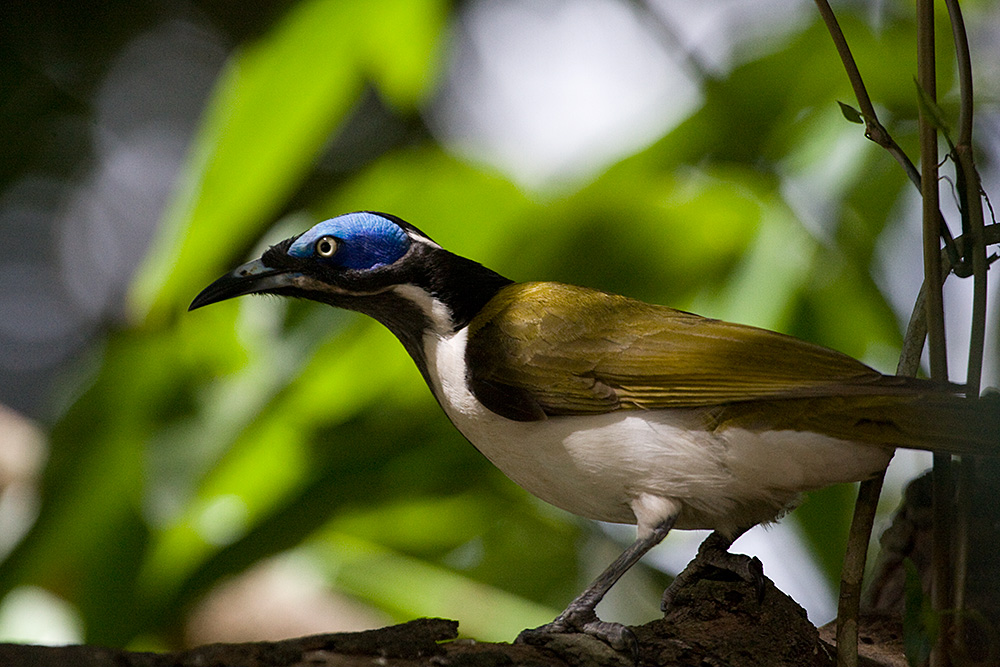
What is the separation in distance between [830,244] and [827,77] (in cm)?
73

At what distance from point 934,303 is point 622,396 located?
26.8 inches

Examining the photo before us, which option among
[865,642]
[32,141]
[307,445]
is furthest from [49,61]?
[865,642]

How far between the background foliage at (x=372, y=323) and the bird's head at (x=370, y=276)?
4.33ft

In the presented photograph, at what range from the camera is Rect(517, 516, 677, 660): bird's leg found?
183 cm

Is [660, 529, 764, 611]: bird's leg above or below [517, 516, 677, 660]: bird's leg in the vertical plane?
above

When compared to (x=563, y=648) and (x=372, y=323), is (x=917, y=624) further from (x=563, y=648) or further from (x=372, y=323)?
(x=372, y=323)

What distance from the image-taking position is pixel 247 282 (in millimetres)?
2393

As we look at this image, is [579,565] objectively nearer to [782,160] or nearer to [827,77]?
[782,160]

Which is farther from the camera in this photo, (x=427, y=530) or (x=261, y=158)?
(x=427, y=530)

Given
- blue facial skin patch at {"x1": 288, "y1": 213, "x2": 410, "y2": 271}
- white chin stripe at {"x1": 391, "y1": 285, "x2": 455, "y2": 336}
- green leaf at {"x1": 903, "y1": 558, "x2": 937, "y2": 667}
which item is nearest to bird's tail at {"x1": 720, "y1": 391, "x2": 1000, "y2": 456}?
green leaf at {"x1": 903, "y1": 558, "x2": 937, "y2": 667}

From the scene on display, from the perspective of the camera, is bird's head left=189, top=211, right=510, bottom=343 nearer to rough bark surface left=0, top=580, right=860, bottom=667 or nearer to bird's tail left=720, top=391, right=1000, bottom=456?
bird's tail left=720, top=391, right=1000, bottom=456

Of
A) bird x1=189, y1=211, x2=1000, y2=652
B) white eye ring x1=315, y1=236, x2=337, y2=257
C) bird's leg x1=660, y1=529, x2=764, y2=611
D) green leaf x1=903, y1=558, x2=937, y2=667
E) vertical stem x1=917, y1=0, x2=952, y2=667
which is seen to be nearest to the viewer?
green leaf x1=903, y1=558, x2=937, y2=667

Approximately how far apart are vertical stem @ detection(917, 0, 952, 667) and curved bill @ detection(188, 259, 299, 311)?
1.45 meters

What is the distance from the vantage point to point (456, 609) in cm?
398
